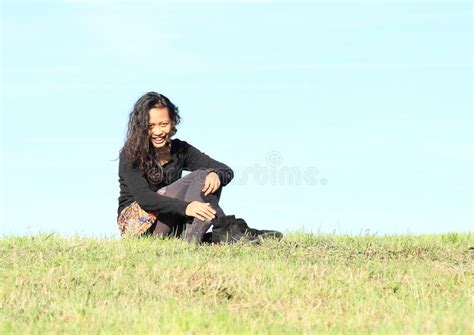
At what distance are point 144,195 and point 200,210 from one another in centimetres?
80

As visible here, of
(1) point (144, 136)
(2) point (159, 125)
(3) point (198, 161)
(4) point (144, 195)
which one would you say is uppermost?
(2) point (159, 125)

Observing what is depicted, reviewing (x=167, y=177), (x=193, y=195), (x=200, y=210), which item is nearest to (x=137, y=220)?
(x=167, y=177)

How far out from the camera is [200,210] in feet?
32.2

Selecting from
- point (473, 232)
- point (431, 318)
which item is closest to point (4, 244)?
point (431, 318)

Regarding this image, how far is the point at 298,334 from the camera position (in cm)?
579

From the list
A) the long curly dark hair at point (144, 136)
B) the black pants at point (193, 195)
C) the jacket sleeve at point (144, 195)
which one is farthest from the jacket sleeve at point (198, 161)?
the jacket sleeve at point (144, 195)

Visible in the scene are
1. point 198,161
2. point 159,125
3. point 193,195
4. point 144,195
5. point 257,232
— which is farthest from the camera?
point 198,161

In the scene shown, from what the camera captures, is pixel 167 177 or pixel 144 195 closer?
pixel 144 195

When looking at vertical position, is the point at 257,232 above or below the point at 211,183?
below

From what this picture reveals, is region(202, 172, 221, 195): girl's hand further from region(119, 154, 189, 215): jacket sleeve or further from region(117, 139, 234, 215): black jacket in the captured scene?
region(119, 154, 189, 215): jacket sleeve

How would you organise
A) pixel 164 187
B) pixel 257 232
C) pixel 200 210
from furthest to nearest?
pixel 257 232
pixel 164 187
pixel 200 210

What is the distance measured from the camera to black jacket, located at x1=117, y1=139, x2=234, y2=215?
9969mm

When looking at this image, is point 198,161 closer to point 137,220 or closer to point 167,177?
point 167,177

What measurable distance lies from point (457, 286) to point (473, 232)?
4.99m
